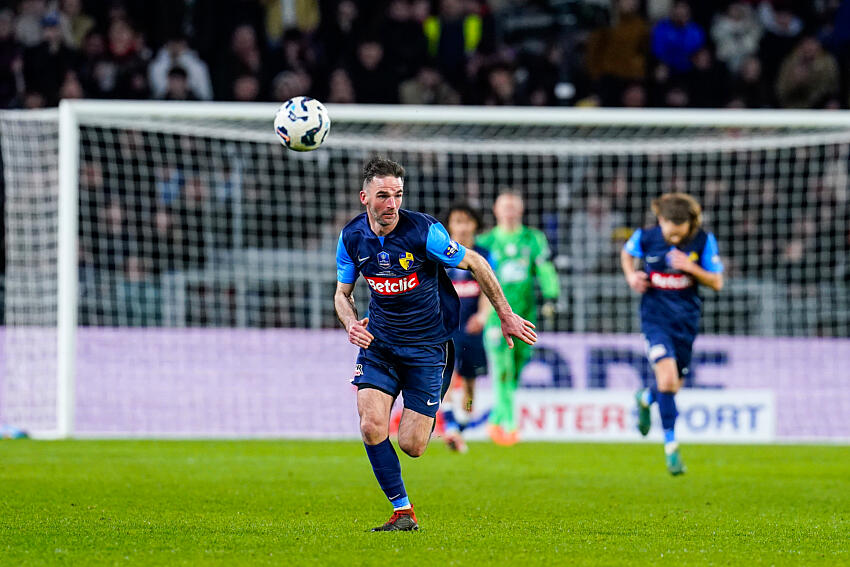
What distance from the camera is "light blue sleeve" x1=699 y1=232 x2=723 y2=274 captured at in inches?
389

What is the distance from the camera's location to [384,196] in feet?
21.5

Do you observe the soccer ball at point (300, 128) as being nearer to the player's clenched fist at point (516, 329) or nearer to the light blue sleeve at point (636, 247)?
the player's clenched fist at point (516, 329)

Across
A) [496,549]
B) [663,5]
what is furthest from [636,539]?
[663,5]

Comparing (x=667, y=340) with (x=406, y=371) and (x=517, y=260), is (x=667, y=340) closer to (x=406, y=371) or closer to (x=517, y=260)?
(x=517, y=260)

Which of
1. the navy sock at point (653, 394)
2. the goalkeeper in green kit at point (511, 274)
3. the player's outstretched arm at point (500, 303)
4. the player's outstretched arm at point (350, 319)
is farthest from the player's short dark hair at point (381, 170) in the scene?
the goalkeeper in green kit at point (511, 274)

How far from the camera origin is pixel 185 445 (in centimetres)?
1258

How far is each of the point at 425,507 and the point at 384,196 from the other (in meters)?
2.14

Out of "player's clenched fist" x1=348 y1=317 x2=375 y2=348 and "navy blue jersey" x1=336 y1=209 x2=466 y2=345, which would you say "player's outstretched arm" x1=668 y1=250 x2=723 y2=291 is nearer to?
"navy blue jersey" x1=336 y1=209 x2=466 y2=345

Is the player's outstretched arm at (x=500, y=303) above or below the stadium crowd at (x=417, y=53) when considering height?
below

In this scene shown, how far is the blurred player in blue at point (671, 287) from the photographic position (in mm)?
9844

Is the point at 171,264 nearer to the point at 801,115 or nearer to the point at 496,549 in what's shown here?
the point at 801,115

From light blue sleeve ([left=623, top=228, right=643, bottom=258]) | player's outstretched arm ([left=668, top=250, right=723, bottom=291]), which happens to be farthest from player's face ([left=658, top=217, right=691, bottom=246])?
light blue sleeve ([left=623, top=228, right=643, bottom=258])

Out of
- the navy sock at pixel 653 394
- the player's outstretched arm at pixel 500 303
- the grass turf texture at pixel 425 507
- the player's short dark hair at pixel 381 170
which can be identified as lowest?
the grass turf texture at pixel 425 507

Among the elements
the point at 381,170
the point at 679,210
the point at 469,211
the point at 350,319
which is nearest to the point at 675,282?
the point at 679,210
